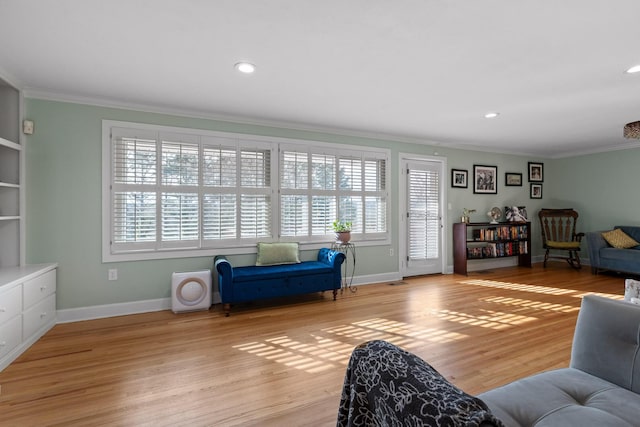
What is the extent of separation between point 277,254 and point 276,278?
1.32 feet

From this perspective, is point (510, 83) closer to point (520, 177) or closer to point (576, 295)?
point (576, 295)

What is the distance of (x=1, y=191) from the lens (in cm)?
308

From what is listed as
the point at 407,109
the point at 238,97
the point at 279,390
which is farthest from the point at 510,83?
the point at 279,390

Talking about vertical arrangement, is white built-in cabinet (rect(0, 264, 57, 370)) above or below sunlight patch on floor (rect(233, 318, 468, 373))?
above

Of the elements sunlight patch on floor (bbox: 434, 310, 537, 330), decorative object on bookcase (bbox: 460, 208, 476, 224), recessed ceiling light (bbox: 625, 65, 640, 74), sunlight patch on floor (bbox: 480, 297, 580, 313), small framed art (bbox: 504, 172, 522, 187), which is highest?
recessed ceiling light (bbox: 625, 65, 640, 74)

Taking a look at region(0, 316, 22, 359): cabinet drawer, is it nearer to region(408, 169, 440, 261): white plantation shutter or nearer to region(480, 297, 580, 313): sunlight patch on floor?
region(480, 297, 580, 313): sunlight patch on floor

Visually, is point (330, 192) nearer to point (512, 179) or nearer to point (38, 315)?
point (38, 315)

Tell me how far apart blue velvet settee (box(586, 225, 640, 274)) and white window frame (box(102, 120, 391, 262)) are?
12.6 ft

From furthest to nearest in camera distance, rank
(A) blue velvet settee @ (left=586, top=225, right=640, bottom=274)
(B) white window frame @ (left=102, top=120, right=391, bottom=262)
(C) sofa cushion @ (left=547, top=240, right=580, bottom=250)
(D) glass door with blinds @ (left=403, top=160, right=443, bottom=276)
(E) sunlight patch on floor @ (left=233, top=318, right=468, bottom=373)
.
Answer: (C) sofa cushion @ (left=547, top=240, right=580, bottom=250) → (D) glass door with blinds @ (left=403, top=160, right=443, bottom=276) → (A) blue velvet settee @ (left=586, top=225, right=640, bottom=274) → (B) white window frame @ (left=102, top=120, right=391, bottom=262) → (E) sunlight patch on floor @ (left=233, top=318, right=468, bottom=373)

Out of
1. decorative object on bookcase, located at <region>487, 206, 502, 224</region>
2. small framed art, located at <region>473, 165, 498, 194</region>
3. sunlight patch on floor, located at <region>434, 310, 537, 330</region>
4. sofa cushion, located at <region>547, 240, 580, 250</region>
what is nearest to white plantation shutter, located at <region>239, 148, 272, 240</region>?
sunlight patch on floor, located at <region>434, 310, 537, 330</region>

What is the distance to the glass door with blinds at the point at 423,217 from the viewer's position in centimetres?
545

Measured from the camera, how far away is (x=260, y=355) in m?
2.59

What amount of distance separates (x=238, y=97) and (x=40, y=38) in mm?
1615

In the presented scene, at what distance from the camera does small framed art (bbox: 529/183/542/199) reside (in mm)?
6887
